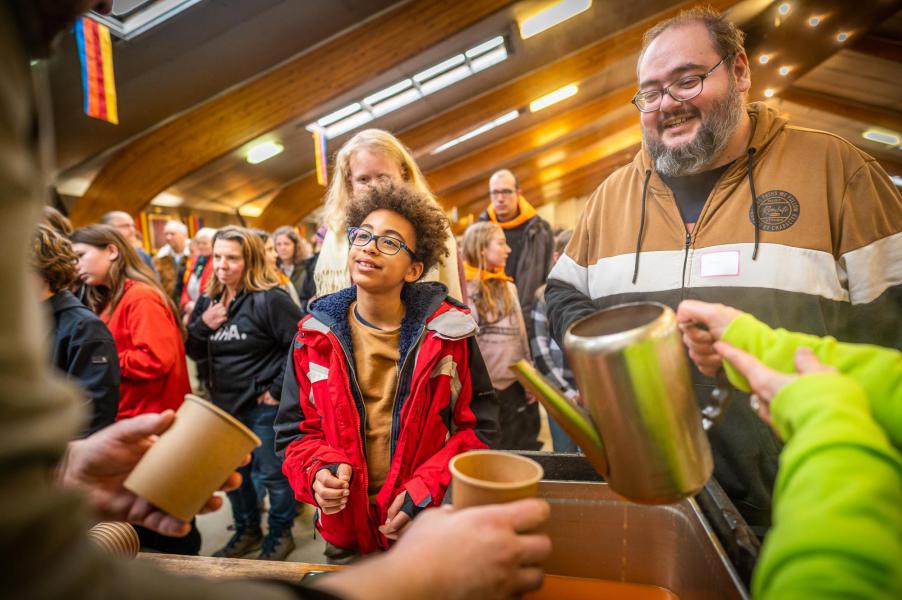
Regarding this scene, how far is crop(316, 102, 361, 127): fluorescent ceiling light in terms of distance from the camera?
24.2 feet

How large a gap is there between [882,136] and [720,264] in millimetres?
12828

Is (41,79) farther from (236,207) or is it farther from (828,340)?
(236,207)

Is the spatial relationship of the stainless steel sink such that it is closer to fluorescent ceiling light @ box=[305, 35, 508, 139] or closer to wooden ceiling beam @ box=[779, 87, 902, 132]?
fluorescent ceiling light @ box=[305, 35, 508, 139]

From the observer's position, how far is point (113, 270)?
2.16m

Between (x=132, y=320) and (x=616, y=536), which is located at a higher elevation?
(x=132, y=320)

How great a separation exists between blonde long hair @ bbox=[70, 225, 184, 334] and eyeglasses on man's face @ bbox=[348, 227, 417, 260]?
1.42 meters

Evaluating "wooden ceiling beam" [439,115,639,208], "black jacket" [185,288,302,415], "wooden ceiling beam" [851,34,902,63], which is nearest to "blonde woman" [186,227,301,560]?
"black jacket" [185,288,302,415]

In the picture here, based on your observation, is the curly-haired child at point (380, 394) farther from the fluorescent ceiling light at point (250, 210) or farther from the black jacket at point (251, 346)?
the fluorescent ceiling light at point (250, 210)

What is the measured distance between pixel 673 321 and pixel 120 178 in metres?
7.77

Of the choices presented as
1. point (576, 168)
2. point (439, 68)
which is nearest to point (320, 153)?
point (439, 68)

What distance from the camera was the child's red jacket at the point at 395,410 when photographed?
1.23 meters

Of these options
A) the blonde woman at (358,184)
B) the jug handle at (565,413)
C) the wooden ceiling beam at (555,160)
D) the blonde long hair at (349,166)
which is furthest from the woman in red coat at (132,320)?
the wooden ceiling beam at (555,160)

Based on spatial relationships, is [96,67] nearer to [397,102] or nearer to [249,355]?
[249,355]

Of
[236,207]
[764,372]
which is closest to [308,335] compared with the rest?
[764,372]
